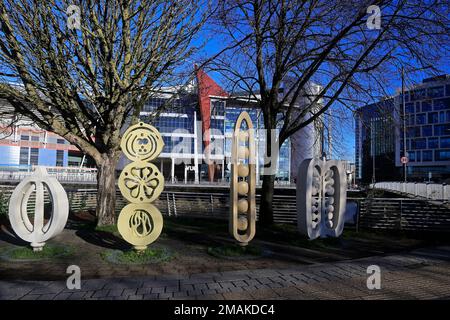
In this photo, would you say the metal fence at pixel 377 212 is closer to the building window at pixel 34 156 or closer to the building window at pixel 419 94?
the building window at pixel 419 94

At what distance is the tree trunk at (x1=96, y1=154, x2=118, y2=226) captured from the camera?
1043 cm

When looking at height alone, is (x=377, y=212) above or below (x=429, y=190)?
below

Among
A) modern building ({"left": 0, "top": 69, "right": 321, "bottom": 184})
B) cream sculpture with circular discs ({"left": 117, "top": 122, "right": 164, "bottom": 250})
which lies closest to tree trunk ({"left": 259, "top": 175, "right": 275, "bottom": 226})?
cream sculpture with circular discs ({"left": 117, "top": 122, "right": 164, "bottom": 250})

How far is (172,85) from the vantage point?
35.6 feet

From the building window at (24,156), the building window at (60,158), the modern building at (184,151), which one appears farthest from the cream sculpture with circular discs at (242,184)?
the building window at (60,158)

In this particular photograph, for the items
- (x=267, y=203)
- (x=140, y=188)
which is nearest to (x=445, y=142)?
(x=267, y=203)

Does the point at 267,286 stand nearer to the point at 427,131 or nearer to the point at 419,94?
the point at 419,94

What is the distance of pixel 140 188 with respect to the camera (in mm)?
7133

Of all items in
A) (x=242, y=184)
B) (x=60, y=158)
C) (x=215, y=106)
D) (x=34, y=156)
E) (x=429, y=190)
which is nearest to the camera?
(x=242, y=184)

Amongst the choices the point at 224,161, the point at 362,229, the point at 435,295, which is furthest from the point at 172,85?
the point at 224,161

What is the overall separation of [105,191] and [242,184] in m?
5.04

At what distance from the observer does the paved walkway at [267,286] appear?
470cm

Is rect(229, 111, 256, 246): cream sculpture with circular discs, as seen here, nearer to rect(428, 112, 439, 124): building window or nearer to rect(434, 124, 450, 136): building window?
rect(434, 124, 450, 136): building window

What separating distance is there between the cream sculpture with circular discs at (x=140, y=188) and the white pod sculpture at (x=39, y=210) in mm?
1360
